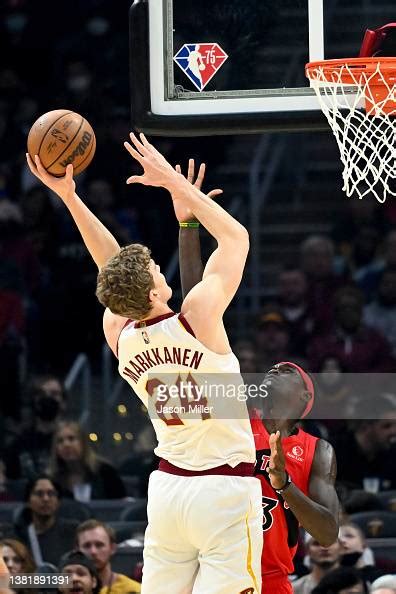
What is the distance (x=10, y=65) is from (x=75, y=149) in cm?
784

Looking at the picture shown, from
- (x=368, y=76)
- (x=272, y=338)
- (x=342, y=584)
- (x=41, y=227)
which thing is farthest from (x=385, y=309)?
(x=368, y=76)

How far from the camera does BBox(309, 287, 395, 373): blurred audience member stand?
29.7 ft

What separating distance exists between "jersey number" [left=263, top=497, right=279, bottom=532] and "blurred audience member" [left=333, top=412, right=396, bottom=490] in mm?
3002

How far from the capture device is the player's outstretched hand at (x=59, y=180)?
5.02 m

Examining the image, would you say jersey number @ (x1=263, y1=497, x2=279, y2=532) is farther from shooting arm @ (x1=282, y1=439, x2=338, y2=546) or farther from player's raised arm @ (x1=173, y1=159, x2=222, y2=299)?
player's raised arm @ (x1=173, y1=159, x2=222, y2=299)

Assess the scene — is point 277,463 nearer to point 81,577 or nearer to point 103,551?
point 81,577

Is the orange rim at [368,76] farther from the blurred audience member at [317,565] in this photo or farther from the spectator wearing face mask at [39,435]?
the spectator wearing face mask at [39,435]

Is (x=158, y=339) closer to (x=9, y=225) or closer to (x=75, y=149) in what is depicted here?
(x=75, y=149)

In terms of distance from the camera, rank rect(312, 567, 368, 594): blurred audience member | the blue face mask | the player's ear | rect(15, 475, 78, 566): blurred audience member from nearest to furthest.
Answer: the player's ear → rect(312, 567, 368, 594): blurred audience member → the blue face mask → rect(15, 475, 78, 566): blurred audience member

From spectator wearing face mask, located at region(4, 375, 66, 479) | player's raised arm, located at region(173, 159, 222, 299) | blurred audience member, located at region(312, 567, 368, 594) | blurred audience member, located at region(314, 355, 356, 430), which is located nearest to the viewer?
player's raised arm, located at region(173, 159, 222, 299)

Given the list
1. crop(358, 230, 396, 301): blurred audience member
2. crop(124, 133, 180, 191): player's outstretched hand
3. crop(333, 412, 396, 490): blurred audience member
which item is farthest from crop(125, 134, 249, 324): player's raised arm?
crop(358, 230, 396, 301): blurred audience member

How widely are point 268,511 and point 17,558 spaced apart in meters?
2.13

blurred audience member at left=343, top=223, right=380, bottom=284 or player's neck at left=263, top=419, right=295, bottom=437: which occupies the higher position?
blurred audience member at left=343, top=223, right=380, bottom=284

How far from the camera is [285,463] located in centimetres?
474
